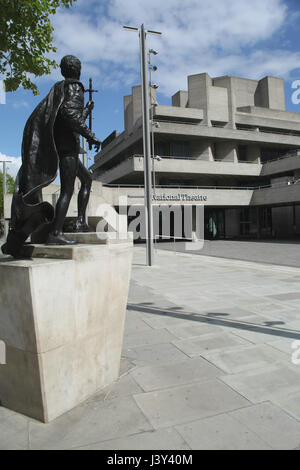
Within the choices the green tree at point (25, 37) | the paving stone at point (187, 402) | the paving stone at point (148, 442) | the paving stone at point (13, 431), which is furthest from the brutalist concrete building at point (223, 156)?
the paving stone at point (148, 442)

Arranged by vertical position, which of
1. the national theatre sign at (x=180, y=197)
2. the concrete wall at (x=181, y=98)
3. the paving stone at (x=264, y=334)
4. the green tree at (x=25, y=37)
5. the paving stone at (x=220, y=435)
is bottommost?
the paving stone at (x=264, y=334)

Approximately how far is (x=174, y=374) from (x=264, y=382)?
3.17ft

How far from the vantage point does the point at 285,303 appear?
22.5ft

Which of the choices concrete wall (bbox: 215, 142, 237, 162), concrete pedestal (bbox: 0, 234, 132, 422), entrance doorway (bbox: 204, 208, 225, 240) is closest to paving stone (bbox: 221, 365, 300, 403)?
concrete pedestal (bbox: 0, 234, 132, 422)

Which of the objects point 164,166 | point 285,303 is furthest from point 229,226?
point 285,303

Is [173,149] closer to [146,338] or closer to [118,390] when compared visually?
[146,338]

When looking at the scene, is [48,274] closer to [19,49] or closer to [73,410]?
[73,410]

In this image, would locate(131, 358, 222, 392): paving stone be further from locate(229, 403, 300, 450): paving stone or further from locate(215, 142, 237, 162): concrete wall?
locate(215, 142, 237, 162): concrete wall

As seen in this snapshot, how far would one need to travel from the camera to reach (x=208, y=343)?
4.54 m

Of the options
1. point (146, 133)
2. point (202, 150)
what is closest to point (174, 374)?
point (146, 133)

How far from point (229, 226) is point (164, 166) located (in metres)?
13.9

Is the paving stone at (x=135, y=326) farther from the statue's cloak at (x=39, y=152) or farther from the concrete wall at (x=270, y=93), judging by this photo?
the concrete wall at (x=270, y=93)

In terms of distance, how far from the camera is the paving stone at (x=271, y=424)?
2.39 metres
